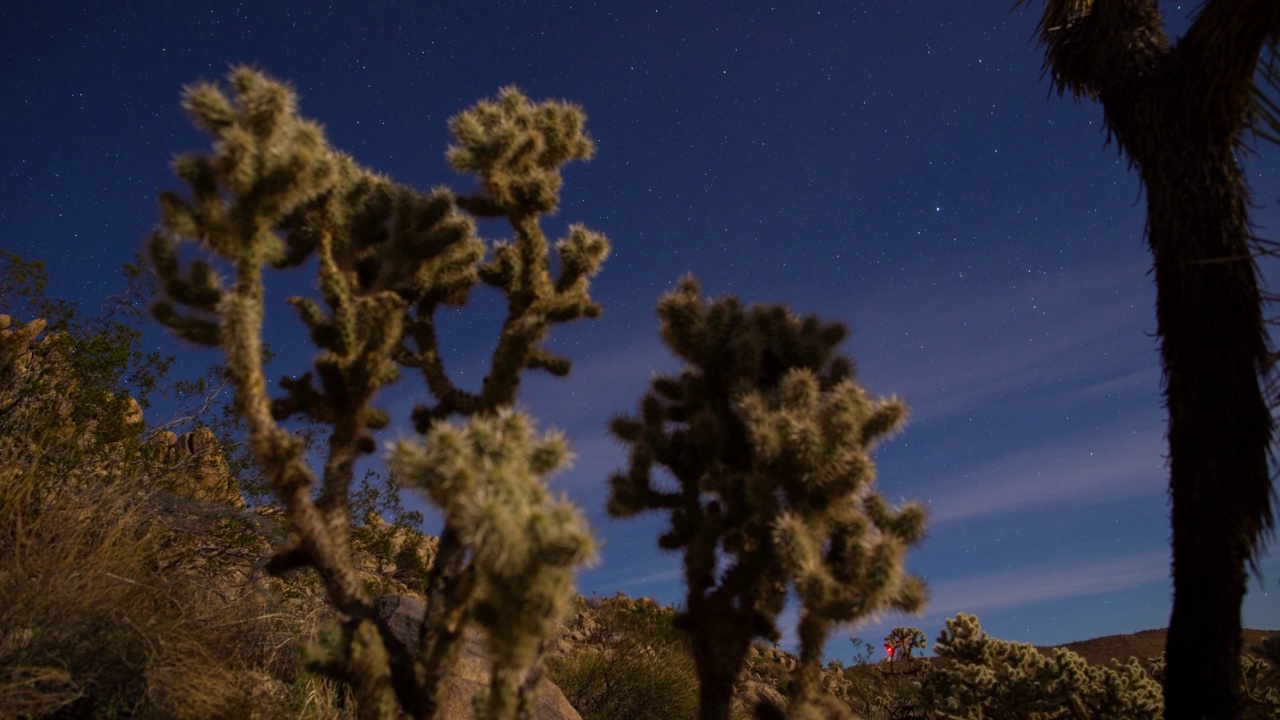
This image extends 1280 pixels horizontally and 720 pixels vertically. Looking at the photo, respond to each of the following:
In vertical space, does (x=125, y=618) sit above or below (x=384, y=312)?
below

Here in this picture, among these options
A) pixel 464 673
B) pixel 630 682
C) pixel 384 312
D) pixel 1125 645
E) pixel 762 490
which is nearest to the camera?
pixel 384 312

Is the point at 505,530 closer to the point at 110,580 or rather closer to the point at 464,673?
the point at 110,580

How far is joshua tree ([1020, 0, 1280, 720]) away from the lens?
4.43 m

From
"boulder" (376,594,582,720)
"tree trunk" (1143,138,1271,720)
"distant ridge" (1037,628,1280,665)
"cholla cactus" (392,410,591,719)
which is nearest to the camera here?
"cholla cactus" (392,410,591,719)

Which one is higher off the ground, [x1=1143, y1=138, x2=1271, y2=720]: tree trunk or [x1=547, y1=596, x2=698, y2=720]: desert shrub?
[x1=1143, y1=138, x2=1271, y2=720]: tree trunk

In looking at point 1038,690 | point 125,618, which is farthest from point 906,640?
point 125,618

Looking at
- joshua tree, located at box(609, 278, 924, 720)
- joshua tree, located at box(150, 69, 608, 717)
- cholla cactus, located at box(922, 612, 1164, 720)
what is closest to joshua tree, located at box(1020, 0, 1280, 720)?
joshua tree, located at box(609, 278, 924, 720)

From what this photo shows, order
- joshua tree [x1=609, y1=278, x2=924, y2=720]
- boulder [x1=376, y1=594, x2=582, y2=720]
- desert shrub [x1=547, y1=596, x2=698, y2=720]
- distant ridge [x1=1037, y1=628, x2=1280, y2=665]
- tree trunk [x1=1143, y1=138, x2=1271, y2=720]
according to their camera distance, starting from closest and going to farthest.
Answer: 1. joshua tree [x1=609, y1=278, x2=924, y2=720]
2. tree trunk [x1=1143, y1=138, x2=1271, y2=720]
3. boulder [x1=376, y1=594, x2=582, y2=720]
4. desert shrub [x1=547, y1=596, x2=698, y2=720]
5. distant ridge [x1=1037, y1=628, x2=1280, y2=665]

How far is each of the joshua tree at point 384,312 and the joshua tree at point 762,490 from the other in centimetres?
86

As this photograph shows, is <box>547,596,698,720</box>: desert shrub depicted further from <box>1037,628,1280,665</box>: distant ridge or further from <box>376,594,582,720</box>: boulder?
<box>1037,628,1280,665</box>: distant ridge

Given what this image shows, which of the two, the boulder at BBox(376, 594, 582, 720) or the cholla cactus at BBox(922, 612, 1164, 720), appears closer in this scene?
the boulder at BBox(376, 594, 582, 720)

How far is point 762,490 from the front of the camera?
4230 millimetres

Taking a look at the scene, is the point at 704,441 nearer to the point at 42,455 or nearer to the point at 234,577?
the point at 234,577

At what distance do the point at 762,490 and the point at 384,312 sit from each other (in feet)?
6.91
